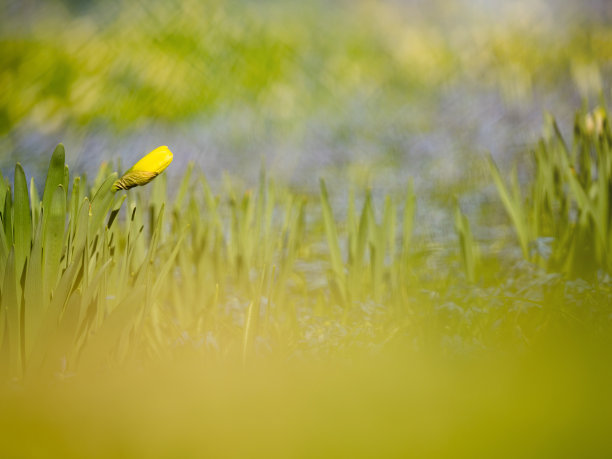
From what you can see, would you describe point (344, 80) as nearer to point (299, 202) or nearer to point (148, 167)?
point (299, 202)

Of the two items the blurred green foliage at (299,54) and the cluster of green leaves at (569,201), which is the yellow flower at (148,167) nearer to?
the blurred green foliage at (299,54)

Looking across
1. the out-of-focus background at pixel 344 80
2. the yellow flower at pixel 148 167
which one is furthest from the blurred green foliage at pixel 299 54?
the yellow flower at pixel 148 167

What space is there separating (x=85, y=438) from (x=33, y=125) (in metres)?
0.53

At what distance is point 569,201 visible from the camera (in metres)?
0.87

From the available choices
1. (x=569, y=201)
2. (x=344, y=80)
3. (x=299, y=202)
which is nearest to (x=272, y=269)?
(x=299, y=202)

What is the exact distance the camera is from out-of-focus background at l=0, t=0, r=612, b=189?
827mm

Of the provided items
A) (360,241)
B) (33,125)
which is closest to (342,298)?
(360,241)

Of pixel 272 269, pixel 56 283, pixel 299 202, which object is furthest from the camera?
pixel 299 202

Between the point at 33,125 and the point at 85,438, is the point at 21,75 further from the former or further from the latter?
the point at 85,438

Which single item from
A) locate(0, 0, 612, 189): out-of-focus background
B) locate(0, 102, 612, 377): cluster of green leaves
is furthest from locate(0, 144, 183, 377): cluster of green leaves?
locate(0, 0, 612, 189): out-of-focus background

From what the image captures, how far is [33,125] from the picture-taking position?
0.77m

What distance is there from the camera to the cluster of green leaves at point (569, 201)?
0.80 metres

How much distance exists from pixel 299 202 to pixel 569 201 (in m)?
0.45

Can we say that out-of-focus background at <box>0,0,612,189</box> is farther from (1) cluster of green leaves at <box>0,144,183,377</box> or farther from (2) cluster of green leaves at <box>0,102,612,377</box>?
(1) cluster of green leaves at <box>0,144,183,377</box>
